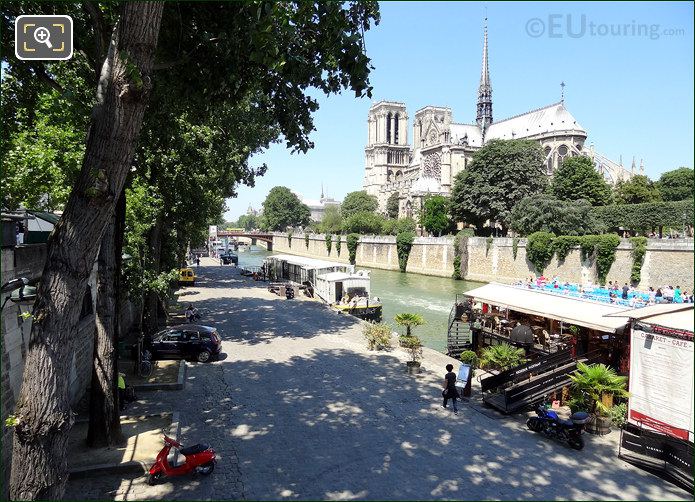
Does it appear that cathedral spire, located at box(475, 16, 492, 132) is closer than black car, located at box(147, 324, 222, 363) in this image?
No

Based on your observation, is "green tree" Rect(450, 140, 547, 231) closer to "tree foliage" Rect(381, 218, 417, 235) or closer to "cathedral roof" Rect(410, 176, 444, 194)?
"tree foliage" Rect(381, 218, 417, 235)

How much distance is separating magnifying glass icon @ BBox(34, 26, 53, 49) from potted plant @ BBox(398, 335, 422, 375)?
12.9 m

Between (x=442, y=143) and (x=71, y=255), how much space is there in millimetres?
113202

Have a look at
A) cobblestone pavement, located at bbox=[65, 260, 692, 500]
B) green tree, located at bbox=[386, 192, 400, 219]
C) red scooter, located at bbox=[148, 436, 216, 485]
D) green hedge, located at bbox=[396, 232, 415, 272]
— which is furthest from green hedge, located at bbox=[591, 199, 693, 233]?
green tree, located at bbox=[386, 192, 400, 219]

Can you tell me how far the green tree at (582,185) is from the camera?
61812 mm

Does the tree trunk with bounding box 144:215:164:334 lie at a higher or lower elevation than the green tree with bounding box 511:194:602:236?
lower

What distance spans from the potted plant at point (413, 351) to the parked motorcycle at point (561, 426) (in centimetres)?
496

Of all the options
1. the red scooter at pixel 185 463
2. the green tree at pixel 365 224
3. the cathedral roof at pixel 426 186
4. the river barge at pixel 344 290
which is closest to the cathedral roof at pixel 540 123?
the cathedral roof at pixel 426 186

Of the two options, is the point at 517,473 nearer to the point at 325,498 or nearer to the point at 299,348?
the point at 325,498

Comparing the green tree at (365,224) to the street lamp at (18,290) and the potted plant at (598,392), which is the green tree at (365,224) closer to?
the potted plant at (598,392)

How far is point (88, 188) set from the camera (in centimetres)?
550

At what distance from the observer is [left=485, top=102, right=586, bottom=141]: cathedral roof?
94.2 meters

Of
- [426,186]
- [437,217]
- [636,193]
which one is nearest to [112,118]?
[636,193]

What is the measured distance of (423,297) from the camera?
43.7 metres
